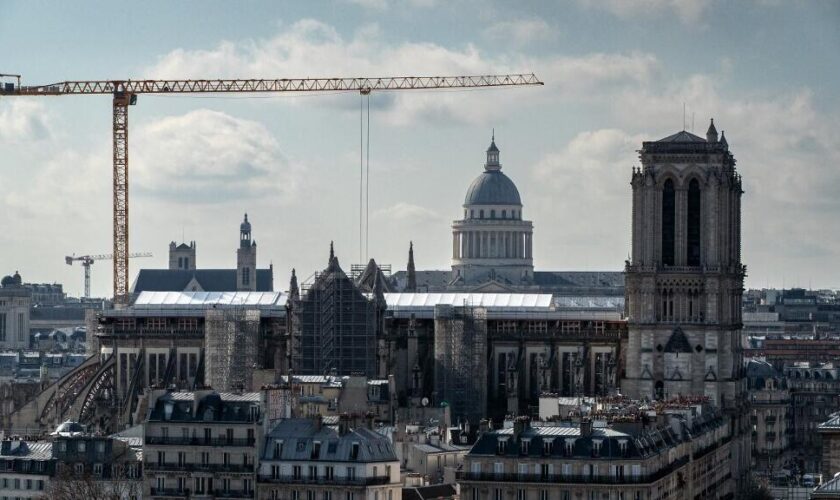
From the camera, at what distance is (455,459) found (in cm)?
17225

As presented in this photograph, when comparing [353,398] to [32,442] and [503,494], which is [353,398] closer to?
[32,442]

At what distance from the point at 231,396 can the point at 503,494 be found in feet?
55.2

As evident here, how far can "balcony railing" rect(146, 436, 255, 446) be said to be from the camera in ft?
508

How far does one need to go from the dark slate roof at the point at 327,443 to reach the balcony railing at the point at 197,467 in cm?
110

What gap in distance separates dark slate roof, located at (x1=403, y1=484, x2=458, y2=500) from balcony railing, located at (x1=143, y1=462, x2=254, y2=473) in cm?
779

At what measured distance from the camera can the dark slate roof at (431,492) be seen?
157375mm

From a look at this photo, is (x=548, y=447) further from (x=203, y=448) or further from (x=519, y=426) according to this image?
(x=203, y=448)

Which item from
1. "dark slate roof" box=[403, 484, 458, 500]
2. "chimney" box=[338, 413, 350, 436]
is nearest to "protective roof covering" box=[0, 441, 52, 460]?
"chimney" box=[338, 413, 350, 436]

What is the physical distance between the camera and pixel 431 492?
6304 inches

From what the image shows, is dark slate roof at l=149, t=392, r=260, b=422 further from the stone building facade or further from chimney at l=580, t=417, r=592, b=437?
chimney at l=580, t=417, r=592, b=437

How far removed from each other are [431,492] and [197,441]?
38.7 ft

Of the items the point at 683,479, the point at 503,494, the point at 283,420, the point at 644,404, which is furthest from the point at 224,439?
the point at 644,404

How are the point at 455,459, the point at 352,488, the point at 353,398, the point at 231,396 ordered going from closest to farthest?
the point at 352,488
the point at 231,396
the point at 455,459
the point at 353,398

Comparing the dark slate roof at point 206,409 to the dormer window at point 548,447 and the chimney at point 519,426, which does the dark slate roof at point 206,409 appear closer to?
the chimney at point 519,426
